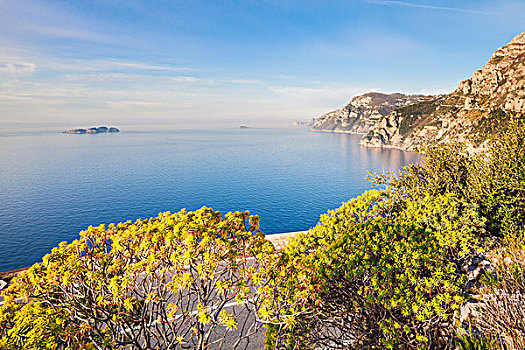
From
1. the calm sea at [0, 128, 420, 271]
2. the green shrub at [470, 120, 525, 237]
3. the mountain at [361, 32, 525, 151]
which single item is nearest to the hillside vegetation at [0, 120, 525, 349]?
the green shrub at [470, 120, 525, 237]

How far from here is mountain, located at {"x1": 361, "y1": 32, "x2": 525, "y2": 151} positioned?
11288cm

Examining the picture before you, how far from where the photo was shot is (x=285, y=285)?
271 inches

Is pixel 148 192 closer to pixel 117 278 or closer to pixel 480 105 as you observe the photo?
pixel 117 278

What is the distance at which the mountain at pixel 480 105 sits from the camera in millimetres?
112875

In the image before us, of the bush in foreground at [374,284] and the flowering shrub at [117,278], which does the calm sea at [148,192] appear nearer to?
the bush in foreground at [374,284]

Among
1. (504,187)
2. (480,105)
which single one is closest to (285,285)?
(504,187)

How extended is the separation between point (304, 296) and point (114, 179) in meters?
109

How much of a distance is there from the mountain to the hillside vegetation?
101218 mm

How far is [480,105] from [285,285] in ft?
569

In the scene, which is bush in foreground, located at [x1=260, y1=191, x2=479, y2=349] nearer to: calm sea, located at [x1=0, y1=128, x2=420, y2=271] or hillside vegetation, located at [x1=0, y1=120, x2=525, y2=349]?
hillside vegetation, located at [x1=0, y1=120, x2=525, y2=349]

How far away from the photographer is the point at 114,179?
Result: 9962 cm

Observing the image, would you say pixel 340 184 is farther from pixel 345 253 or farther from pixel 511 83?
pixel 511 83

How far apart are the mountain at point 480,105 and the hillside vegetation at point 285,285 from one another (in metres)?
101

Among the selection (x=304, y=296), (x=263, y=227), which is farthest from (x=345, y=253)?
(x=263, y=227)
